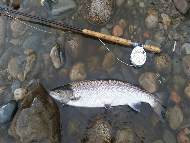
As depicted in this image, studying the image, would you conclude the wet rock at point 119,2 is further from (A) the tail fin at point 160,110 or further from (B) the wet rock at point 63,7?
(A) the tail fin at point 160,110

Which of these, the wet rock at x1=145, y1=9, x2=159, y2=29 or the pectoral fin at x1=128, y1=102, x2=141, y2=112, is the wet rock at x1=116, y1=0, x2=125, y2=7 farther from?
the pectoral fin at x1=128, y1=102, x2=141, y2=112

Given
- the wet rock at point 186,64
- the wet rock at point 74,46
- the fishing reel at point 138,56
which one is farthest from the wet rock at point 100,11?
the wet rock at point 186,64

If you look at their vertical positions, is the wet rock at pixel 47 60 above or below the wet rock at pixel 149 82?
above

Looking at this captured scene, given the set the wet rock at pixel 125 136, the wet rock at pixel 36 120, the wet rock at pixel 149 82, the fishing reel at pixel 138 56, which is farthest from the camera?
the wet rock at pixel 149 82

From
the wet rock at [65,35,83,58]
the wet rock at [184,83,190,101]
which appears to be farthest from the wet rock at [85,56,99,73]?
the wet rock at [184,83,190,101]

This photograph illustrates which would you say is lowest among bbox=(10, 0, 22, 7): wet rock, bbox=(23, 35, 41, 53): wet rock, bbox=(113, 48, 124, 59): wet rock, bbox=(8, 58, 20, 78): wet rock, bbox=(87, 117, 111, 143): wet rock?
bbox=(87, 117, 111, 143): wet rock
